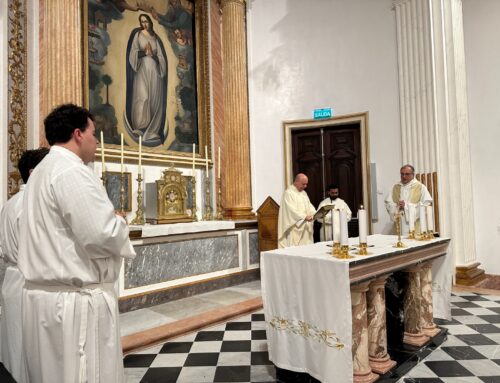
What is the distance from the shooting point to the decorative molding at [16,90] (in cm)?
445

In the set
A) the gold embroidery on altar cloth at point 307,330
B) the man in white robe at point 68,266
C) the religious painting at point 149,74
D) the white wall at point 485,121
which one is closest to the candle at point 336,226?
the gold embroidery on altar cloth at point 307,330

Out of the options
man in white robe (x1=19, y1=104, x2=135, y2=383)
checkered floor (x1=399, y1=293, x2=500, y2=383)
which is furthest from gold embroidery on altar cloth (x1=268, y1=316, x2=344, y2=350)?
man in white robe (x1=19, y1=104, x2=135, y2=383)

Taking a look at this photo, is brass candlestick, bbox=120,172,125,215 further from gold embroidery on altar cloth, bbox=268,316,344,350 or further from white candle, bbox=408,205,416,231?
white candle, bbox=408,205,416,231

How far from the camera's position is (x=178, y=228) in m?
5.25

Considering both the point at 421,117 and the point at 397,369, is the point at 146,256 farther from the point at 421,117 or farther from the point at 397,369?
the point at 421,117

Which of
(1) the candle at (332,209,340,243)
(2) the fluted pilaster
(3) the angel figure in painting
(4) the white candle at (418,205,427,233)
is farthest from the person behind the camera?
(3) the angel figure in painting

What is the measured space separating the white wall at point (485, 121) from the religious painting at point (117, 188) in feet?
19.0

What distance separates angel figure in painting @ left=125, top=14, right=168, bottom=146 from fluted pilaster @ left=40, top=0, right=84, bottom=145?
1132mm

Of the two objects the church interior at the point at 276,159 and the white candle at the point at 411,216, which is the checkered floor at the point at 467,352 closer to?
the church interior at the point at 276,159

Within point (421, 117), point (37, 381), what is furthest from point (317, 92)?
point (37, 381)

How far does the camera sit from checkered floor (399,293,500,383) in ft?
9.21

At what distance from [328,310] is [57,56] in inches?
173

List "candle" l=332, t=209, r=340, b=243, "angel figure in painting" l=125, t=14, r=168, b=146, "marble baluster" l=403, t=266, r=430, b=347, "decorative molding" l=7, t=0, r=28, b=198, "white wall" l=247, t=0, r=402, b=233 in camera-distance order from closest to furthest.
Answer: "candle" l=332, t=209, r=340, b=243 < "marble baluster" l=403, t=266, r=430, b=347 < "decorative molding" l=7, t=0, r=28, b=198 < "angel figure in painting" l=125, t=14, r=168, b=146 < "white wall" l=247, t=0, r=402, b=233

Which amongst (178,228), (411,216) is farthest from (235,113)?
Answer: (411,216)
